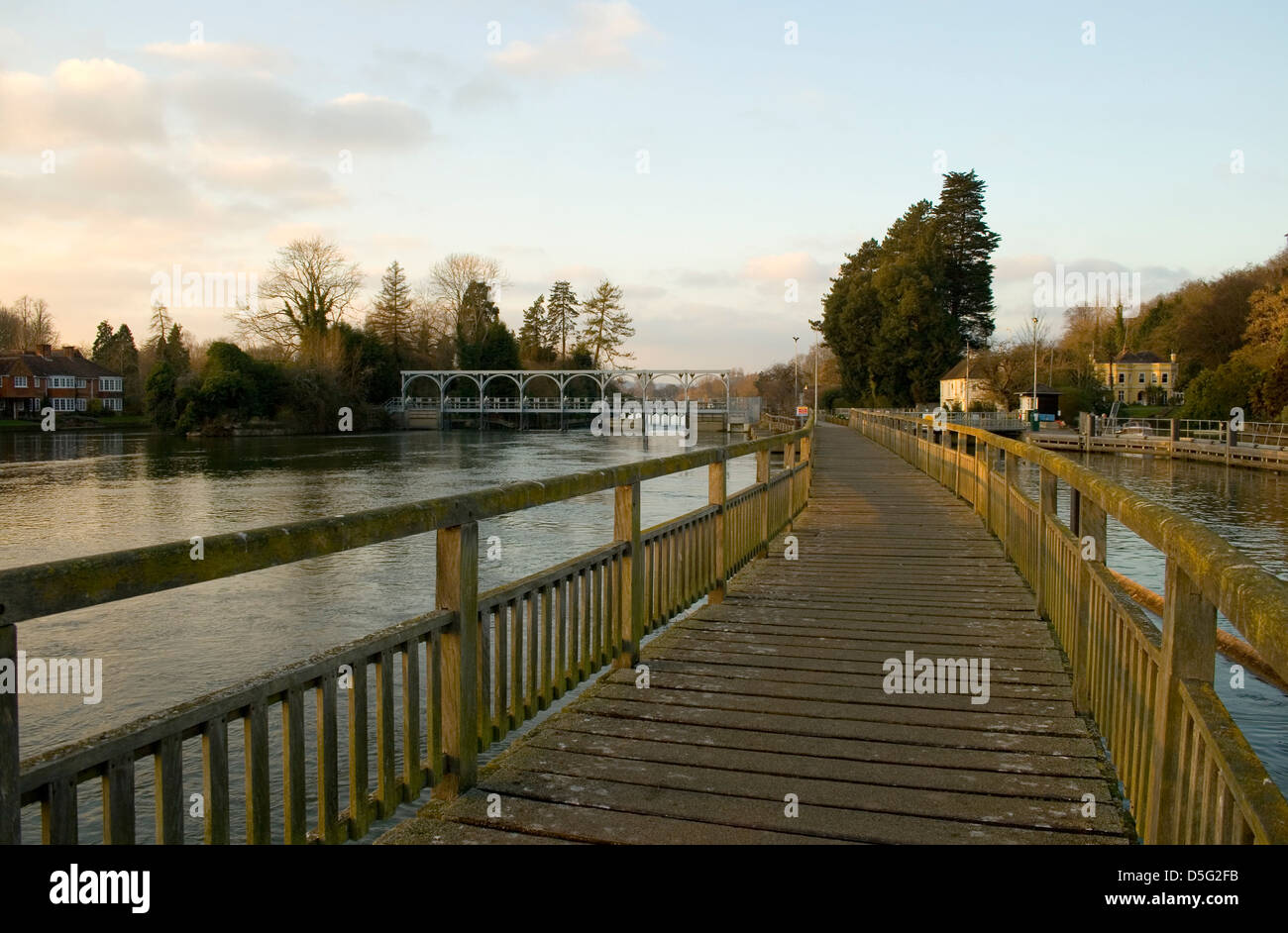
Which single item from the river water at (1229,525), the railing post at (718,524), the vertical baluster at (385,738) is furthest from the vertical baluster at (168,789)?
the railing post at (718,524)

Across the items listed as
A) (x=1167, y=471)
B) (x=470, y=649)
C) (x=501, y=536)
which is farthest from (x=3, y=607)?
(x=1167, y=471)

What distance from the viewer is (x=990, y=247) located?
73.1 meters

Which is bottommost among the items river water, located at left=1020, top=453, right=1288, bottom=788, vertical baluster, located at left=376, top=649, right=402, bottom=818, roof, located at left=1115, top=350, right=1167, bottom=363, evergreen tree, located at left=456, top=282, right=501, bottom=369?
river water, located at left=1020, top=453, right=1288, bottom=788

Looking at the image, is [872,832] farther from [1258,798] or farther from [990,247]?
[990,247]

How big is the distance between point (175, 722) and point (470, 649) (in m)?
1.30

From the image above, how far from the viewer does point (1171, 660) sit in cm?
243

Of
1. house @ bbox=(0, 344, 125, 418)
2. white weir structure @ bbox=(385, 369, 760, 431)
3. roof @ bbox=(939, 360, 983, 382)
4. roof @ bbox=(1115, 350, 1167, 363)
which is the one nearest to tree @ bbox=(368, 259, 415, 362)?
white weir structure @ bbox=(385, 369, 760, 431)

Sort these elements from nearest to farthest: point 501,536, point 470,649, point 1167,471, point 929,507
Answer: point 470,649 → point 929,507 → point 501,536 → point 1167,471

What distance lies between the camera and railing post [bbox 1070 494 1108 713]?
425 cm

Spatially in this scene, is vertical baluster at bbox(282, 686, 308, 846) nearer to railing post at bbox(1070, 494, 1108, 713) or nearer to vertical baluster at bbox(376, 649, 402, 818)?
vertical baluster at bbox(376, 649, 402, 818)

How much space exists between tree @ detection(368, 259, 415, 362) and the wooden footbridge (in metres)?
81.1

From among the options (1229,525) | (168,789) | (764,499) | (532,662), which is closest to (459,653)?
(532,662)
